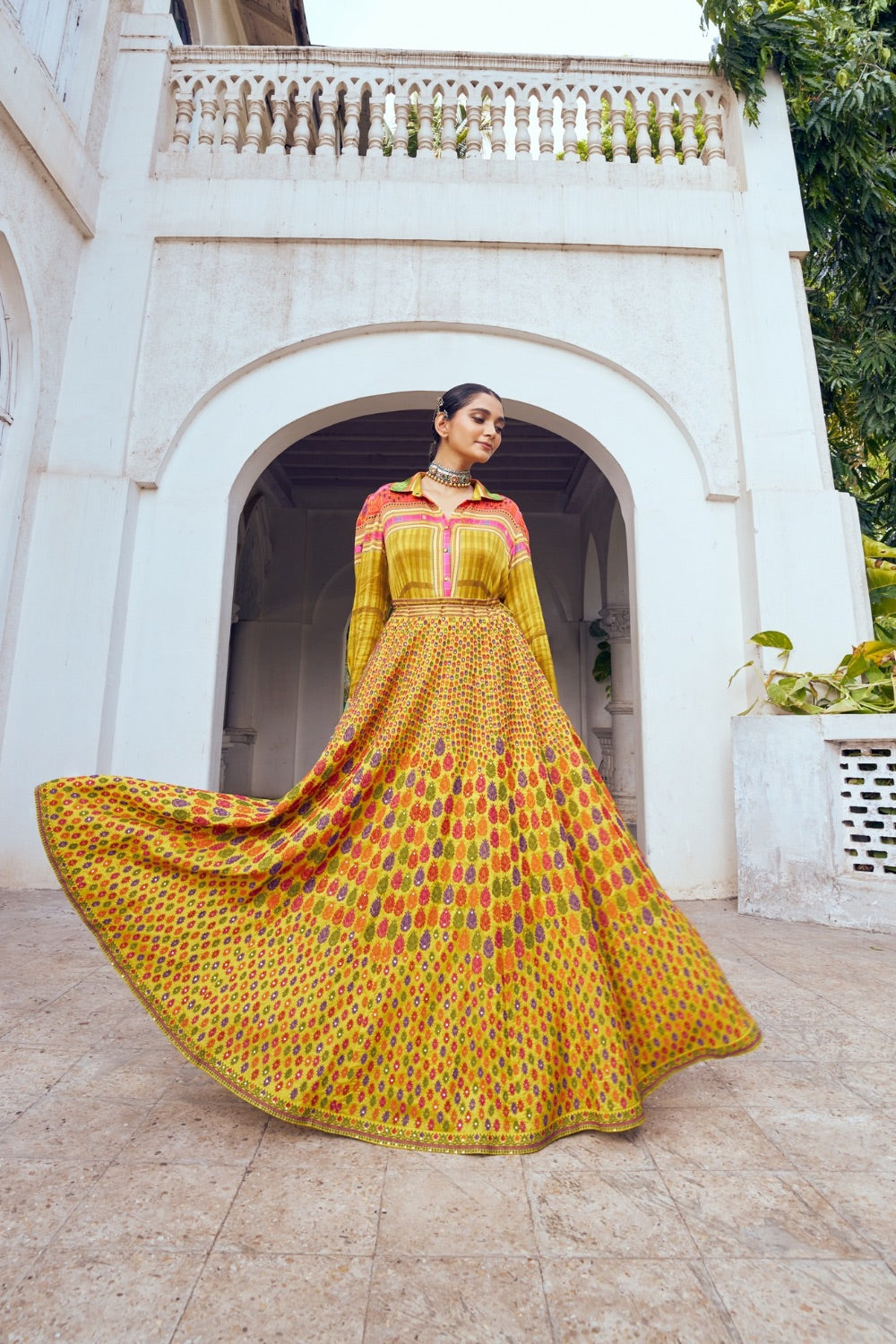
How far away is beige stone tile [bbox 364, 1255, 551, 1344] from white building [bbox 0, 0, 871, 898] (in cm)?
298

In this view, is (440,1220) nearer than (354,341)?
Yes

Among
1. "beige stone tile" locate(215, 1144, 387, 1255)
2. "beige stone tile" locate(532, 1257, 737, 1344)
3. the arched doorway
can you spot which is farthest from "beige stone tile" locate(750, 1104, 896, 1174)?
the arched doorway

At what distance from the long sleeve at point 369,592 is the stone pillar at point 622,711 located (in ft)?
18.3

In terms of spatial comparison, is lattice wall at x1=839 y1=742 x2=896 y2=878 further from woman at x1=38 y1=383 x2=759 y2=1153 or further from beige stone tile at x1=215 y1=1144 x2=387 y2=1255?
beige stone tile at x1=215 y1=1144 x2=387 y2=1255

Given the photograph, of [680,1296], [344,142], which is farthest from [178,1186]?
[344,142]

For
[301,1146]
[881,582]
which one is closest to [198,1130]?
[301,1146]

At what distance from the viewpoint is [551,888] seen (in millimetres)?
1493

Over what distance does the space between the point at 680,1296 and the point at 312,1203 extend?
0.56 m

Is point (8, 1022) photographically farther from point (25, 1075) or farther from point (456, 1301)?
point (456, 1301)

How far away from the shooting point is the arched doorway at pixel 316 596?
8023 millimetres

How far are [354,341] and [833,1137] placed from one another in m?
4.32

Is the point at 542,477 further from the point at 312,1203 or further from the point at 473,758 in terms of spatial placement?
the point at 312,1203

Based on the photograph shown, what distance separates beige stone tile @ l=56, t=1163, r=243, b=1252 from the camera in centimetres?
105

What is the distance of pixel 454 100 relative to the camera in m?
4.61
